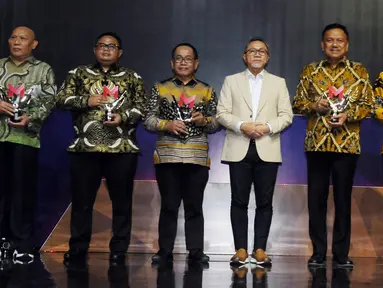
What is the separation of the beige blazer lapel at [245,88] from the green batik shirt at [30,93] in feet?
4.13

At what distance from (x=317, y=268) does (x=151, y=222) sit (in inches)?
58.6

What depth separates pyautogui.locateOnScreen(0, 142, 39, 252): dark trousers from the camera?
4965 mm

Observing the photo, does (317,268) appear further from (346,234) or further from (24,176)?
(24,176)

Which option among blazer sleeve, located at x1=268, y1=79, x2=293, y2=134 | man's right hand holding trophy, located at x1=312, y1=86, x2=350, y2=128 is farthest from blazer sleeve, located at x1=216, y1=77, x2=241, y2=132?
man's right hand holding trophy, located at x1=312, y1=86, x2=350, y2=128

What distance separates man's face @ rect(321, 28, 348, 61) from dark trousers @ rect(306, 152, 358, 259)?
2.12 ft

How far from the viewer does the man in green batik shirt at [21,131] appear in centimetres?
493

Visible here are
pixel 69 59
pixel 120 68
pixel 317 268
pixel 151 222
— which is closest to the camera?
pixel 317 268

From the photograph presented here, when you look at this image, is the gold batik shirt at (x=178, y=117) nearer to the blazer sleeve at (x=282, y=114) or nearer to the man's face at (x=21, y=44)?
the blazer sleeve at (x=282, y=114)

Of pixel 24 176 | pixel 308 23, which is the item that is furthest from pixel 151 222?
pixel 308 23

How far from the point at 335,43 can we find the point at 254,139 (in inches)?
32.1

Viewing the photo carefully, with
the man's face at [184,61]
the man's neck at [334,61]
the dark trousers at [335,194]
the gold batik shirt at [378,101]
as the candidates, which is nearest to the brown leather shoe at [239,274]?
the dark trousers at [335,194]

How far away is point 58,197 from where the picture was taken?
5.82 m

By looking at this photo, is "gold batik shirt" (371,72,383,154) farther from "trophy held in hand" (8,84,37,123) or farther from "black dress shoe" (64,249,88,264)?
"trophy held in hand" (8,84,37,123)

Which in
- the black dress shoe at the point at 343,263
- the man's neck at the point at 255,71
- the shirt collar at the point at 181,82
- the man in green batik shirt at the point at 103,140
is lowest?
the black dress shoe at the point at 343,263
